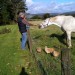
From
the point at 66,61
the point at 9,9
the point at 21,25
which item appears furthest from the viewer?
the point at 9,9

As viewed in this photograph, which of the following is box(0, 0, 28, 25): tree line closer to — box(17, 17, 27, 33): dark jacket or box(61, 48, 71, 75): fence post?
box(17, 17, 27, 33): dark jacket

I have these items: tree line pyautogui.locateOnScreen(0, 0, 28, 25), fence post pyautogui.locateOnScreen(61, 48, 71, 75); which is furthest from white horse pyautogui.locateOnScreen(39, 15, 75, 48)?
tree line pyautogui.locateOnScreen(0, 0, 28, 25)

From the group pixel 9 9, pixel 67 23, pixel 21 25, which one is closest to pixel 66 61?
pixel 21 25

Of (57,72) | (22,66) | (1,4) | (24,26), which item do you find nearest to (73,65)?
(57,72)

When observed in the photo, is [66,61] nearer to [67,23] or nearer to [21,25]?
[21,25]

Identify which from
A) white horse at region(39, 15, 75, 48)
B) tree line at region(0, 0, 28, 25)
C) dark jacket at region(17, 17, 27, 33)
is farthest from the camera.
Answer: tree line at region(0, 0, 28, 25)

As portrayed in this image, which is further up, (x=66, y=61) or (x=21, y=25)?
(x=66, y=61)

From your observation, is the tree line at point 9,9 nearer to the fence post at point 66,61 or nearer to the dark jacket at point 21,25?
the dark jacket at point 21,25

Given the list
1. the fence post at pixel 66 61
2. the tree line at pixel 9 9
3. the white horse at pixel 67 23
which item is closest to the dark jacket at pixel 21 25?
the white horse at pixel 67 23

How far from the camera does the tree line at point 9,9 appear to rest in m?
56.5

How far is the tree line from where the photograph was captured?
2225 inches

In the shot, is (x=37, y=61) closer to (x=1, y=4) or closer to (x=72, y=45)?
(x=72, y=45)

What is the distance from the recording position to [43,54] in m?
12.6

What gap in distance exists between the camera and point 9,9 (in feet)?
199
